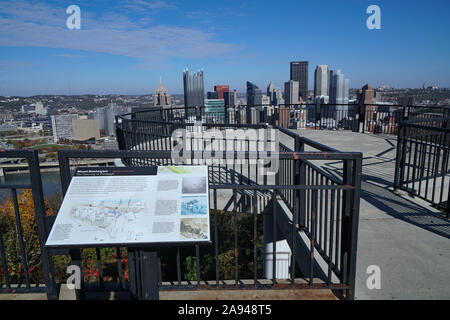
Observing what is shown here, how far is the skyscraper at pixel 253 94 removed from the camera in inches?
922

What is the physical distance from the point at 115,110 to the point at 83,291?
41.2 m

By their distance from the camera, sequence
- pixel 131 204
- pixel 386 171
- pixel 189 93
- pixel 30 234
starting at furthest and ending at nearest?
1. pixel 189 93
2. pixel 30 234
3. pixel 386 171
4. pixel 131 204

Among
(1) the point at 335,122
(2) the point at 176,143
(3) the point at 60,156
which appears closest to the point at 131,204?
(3) the point at 60,156

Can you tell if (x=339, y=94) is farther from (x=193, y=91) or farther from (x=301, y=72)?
(x=301, y=72)

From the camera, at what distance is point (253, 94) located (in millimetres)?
24078

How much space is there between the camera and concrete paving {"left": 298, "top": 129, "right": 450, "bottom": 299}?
3719mm

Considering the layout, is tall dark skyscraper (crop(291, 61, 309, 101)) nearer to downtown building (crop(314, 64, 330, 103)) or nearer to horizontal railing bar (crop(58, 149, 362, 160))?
downtown building (crop(314, 64, 330, 103))

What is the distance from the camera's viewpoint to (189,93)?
24328mm

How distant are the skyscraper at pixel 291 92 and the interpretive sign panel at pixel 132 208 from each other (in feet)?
96.5

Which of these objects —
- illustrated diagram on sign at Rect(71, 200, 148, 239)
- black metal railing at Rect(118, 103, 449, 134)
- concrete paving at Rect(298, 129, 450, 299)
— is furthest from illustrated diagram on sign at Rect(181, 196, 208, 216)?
black metal railing at Rect(118, 103, 449, 134)

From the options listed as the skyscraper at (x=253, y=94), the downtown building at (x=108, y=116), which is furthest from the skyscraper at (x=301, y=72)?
the skyscraper at (x=253, y=94)

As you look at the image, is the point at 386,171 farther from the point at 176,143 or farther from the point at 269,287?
the point at 269,287

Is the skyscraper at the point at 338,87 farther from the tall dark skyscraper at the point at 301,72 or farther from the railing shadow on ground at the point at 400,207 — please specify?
the tall dark skyscraper at the point at 301,72

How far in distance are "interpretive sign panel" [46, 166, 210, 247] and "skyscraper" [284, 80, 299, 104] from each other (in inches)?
1158
